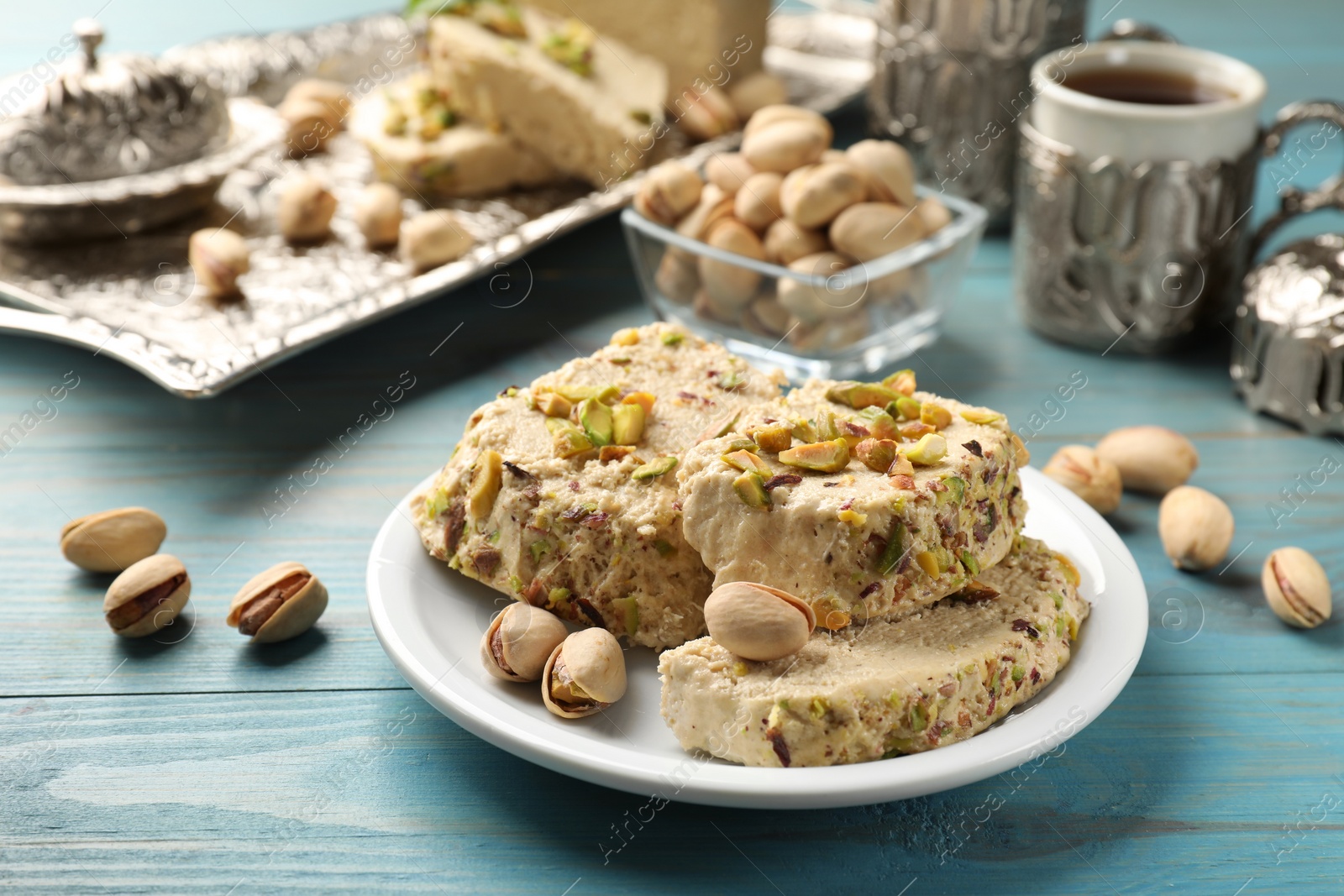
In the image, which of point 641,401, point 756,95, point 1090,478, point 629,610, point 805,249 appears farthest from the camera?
point 756,95

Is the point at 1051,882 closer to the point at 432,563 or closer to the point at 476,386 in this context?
the point at 432,563

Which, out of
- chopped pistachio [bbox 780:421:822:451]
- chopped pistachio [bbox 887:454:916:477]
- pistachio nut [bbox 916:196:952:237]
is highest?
chopped pistachio [bbox 780:421:822:451]

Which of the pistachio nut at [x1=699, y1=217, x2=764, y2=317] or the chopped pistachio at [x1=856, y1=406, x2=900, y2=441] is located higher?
the chopped pistachio at [x1=856, y1=406, x2=900, y2=441]

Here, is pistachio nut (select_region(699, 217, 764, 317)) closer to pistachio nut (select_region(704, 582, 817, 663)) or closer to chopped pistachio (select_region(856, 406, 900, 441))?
chopped pistachio (select_region(856, 406, 900, 441))

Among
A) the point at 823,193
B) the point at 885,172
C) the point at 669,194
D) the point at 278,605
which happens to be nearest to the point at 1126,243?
the point at 885,172

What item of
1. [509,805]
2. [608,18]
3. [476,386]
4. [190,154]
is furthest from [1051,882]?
[608,18]

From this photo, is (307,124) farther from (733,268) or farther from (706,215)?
(733,268)

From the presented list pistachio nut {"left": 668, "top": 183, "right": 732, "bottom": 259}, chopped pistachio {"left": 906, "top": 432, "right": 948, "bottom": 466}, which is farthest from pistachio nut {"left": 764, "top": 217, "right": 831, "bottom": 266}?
chopped pistachio {"left": 906, "top": 432, "right": 948, "bottom": 466}
